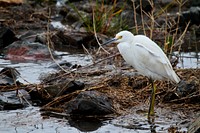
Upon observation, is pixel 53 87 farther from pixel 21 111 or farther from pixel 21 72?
pixel 21 72

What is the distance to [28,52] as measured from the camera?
11500 mm

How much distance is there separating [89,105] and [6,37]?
546cm

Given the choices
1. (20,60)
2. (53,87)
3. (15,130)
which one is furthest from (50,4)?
(15,130)

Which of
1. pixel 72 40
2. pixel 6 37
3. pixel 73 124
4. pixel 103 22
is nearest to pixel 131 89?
pixel 73 124

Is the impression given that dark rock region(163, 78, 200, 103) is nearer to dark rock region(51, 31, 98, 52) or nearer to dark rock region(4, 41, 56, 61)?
dark rock region(4, 41, 56, 61)

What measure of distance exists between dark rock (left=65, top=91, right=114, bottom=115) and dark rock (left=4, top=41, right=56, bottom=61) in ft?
13.3

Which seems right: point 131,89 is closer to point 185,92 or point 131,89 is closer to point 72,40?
point 185,92

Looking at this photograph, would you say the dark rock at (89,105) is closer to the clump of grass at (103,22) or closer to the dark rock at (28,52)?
the dark rock at (28,52)

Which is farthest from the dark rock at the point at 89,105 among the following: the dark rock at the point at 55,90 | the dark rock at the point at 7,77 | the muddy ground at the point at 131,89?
the dark rock at the point at 7,77

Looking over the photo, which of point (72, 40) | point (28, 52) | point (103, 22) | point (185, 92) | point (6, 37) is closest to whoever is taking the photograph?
point (185, 92)

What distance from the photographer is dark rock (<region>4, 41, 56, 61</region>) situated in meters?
11.4

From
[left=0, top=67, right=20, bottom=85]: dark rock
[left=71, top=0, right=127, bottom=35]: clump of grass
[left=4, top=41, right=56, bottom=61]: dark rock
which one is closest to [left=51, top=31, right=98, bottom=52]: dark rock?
[left=71, top=0, right=127, bottom=35]: clump of grass

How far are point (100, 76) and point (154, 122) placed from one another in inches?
80.0

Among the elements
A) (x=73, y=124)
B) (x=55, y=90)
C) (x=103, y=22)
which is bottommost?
(x=73, y=124)
